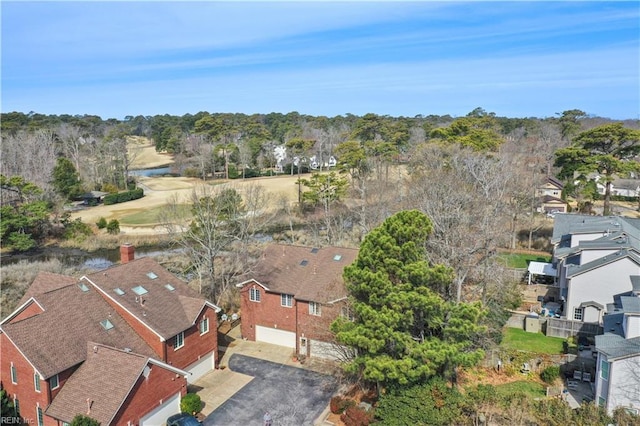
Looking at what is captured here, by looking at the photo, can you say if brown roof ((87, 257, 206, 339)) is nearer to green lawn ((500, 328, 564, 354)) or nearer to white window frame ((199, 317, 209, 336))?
white window frame ((199, 317, 209, 336))

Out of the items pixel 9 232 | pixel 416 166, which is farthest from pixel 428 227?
pixel 9 232

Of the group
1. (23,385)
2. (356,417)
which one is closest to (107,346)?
(23,385)

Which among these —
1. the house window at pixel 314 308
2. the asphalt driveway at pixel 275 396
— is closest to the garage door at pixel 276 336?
the asphalt driveway at pixel 275 396

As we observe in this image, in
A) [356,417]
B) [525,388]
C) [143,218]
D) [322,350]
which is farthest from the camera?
[143,218]

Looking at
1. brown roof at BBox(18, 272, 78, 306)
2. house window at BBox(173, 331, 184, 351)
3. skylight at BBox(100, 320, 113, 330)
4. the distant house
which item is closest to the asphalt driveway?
house window at BBox(173, 331, 184, 351)

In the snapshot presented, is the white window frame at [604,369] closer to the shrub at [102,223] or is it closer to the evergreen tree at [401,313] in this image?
the evergreen tree at [401,313]

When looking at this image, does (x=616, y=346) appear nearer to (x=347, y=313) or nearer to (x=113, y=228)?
(x=347, y=313)

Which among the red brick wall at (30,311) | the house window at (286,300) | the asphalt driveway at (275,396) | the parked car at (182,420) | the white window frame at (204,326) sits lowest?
the asphalt driveway at (275,396)
